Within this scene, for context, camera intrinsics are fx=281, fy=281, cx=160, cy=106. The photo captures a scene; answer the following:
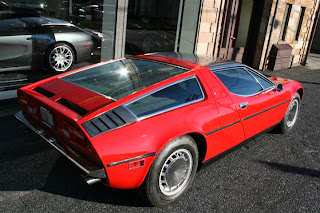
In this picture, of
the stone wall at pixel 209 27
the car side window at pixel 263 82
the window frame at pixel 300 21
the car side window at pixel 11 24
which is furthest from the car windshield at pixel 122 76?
the window frame at pixel 300 21

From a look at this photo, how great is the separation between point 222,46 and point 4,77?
271 inches

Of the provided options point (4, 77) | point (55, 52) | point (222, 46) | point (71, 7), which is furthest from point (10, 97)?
point (222, 46)

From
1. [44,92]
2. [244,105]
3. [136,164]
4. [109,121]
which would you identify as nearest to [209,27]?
[244,105]

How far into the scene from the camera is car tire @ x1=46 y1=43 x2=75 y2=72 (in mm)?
5711

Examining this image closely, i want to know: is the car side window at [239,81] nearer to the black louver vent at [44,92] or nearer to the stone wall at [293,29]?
the black louver vent at [44,92]

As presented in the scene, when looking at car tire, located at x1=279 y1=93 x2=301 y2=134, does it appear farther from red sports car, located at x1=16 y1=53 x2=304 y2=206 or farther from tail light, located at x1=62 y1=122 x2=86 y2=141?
tail light, located at x1=62 y1=122 x2=86 y2=141

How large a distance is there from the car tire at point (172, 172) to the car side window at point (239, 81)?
98 cm

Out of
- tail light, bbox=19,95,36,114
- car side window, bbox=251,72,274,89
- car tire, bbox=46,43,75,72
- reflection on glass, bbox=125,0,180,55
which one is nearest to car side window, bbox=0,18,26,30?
car tire, bbox=46,43,75,72

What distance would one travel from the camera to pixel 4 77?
5258mm

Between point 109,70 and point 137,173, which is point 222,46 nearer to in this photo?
point 109,70

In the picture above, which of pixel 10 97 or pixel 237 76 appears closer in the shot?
pixel 237 76

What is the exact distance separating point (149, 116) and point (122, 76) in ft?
2.73

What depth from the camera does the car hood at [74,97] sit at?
8.20 feet

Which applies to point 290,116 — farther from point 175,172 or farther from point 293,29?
point 293,29
